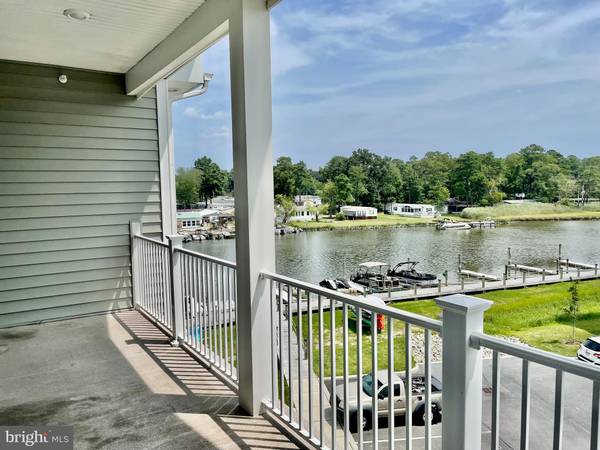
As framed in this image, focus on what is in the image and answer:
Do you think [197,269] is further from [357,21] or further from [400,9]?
[357,21]

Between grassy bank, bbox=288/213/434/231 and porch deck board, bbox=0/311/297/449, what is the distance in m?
1.63

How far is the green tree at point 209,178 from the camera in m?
4.58

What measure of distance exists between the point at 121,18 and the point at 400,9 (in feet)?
16.8

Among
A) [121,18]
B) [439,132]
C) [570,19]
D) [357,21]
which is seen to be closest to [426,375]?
[570,19]

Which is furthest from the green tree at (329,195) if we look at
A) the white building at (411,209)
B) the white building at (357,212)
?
the white building at (411,209)

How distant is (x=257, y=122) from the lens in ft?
8.62

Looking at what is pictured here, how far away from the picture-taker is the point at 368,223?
381cm

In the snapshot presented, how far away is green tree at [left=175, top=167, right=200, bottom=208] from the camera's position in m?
5.53

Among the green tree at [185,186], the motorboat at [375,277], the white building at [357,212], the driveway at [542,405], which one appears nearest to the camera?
the driveway at [542,405]

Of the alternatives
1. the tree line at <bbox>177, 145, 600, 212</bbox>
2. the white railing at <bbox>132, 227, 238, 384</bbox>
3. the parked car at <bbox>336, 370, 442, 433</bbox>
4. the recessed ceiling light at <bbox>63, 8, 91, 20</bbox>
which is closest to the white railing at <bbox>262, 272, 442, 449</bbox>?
the parked car at <bbox>336, 370, 442, 433</bbox>

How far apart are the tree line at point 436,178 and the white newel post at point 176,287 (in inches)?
25.8

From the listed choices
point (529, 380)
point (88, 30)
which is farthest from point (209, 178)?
point (529, 380)

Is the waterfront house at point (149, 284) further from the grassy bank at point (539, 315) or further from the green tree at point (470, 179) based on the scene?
the green tree at point (470, 179)

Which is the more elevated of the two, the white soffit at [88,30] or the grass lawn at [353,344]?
the white soffit at [88,30]
